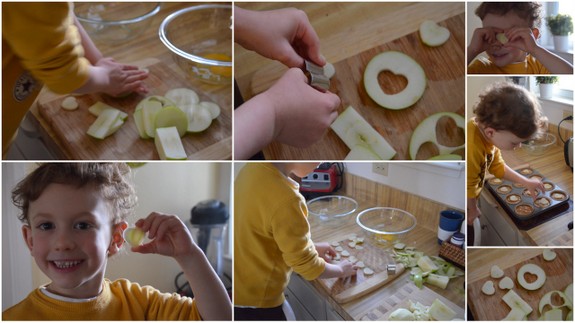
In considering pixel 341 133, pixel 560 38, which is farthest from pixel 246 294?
pixel 560 38

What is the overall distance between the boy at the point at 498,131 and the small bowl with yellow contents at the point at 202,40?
506 millimetres

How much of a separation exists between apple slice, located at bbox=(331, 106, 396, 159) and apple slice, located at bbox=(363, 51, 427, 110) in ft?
0.19

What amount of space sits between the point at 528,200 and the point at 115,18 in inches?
35.9

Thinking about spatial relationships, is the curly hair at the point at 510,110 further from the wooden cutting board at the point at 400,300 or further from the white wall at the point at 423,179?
the wooden cutting board at the point at 400,300

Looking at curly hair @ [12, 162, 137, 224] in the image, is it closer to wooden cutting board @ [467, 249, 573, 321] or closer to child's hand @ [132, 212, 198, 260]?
child's hand @ [132, 212, 198, 260]

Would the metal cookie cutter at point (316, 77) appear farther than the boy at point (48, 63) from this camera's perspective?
Yes

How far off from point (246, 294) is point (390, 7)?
2.21 feet

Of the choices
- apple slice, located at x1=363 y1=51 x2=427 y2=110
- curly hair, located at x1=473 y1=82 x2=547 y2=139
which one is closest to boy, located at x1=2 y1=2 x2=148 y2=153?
apple slice, located at x1=363 y1=51 x2=427 y2=110

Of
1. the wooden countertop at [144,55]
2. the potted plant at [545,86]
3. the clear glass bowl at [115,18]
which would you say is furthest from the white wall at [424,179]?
the clear glass bowl at [115,18]

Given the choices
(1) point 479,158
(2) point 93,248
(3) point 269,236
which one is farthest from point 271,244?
(1) point 479,158

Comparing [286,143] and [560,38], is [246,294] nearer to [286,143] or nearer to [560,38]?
[286,143]

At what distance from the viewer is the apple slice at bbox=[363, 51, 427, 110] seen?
112 cm

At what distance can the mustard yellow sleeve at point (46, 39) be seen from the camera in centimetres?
91

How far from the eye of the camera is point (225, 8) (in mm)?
1206
